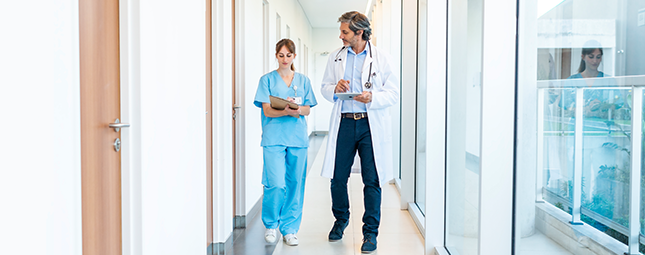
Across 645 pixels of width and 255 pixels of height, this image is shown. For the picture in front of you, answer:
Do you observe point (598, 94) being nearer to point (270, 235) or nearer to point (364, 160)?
point (364, 160)

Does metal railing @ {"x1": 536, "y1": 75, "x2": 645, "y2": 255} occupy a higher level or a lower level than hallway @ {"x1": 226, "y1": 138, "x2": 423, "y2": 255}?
higher

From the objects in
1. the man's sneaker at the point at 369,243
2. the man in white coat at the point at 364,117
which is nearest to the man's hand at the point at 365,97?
the man in white coat at the point at 364,117

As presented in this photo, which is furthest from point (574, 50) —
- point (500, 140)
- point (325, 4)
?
point (325, 4)

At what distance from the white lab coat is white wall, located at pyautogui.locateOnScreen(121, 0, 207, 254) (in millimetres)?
931

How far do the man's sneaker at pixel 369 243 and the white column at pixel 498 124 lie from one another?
118cm

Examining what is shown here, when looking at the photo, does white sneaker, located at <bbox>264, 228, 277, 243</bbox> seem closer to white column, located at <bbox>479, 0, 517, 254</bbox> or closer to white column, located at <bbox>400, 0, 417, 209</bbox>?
white column, located at <bbox>400, 0, 417, 209</bbox>

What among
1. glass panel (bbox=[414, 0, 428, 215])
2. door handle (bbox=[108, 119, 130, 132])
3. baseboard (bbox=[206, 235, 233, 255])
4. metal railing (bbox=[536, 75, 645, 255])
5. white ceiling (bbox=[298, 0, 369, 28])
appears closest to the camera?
metal railing (bbox=[536, 75, 645, 255])

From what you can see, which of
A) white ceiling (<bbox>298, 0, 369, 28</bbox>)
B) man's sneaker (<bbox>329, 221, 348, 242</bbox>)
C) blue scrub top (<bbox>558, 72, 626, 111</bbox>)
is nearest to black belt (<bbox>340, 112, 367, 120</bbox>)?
man's sneaker (<bbox>329, 221, 348, 242</bbox>)

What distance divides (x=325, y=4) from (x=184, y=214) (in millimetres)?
7276

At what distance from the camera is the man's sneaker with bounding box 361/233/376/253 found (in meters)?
2.82

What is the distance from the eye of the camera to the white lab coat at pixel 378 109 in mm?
2809

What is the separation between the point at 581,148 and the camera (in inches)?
50.1

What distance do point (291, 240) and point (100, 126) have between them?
5.81 feet

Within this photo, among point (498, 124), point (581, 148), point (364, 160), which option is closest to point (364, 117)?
point (364, 160)
